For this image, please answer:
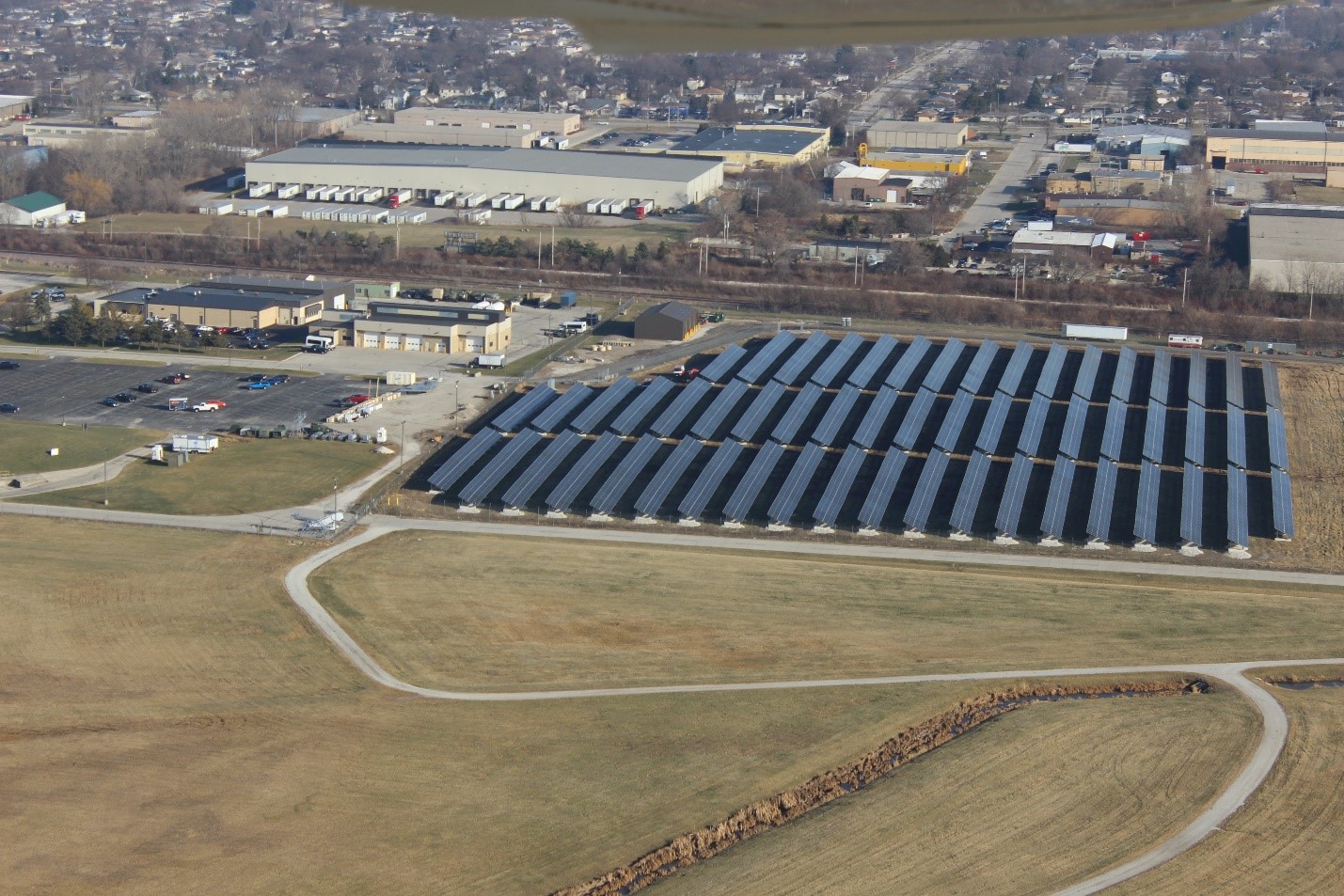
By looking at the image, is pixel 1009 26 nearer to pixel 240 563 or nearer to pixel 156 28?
pixel 240 563

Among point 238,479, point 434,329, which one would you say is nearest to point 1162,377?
point 434,329

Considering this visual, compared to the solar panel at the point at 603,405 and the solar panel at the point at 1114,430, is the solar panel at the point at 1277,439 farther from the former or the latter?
the solar panel at the point at 603,405

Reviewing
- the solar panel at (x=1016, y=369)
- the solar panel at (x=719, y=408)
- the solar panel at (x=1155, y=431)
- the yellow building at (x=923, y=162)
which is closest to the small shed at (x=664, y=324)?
the solar panel at (x=719, y=408)

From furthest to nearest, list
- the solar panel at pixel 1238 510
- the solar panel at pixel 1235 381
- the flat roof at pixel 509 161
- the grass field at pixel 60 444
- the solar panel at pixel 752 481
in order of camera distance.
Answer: the flat roof at pixel 509 161 → the solar panel at pixel 1235 381 → the grass field at pixel 60 444 → the solar panel at pixel 752 481 → the solar panel at pixel 1238 510

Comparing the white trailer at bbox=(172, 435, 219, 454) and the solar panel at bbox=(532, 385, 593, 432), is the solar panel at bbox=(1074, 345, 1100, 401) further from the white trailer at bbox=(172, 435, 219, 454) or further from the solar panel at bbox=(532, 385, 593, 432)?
the white trailer at bbox=(172, 435, 219, 454)

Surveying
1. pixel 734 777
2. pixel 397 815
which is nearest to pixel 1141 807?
pixel 734 777

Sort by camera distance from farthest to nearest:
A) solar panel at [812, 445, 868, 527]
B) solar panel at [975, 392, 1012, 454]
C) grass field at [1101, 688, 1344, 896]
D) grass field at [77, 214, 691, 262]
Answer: grass field at [77, 214, 691, 262]
solar panel at [975, 392, 1012, 454]
solar panel at [812, 445, 868, 527]
grass field at [1101, 688, 1344, 896]

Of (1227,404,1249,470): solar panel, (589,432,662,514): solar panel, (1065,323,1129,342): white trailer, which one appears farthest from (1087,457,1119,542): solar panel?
(1065,323,1129,342): white trailer
